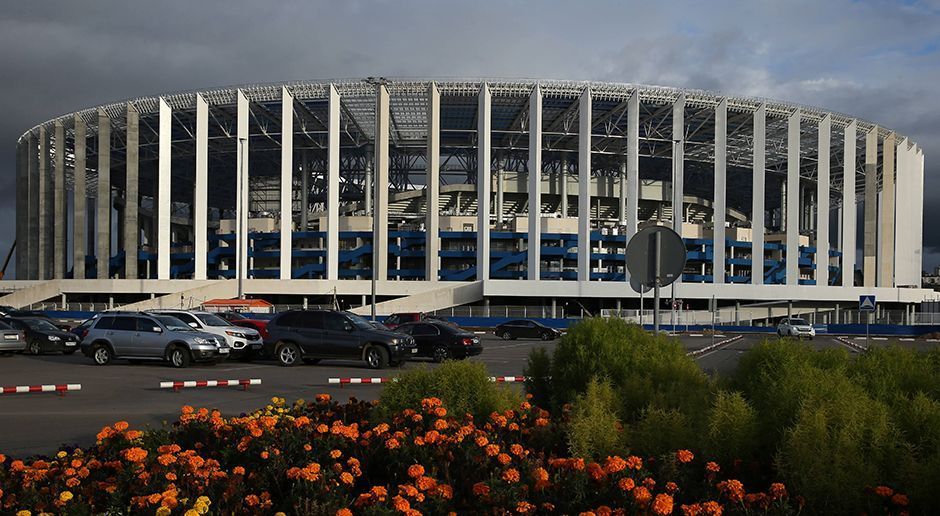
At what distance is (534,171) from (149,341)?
148ft

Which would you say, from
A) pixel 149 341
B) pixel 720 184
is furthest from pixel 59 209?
pixel 149 341

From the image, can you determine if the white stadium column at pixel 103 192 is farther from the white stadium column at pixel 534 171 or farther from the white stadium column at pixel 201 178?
the white stadium column at pixel 534 171

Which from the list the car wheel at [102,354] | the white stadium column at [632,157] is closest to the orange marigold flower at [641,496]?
the car wheel at [102,354]

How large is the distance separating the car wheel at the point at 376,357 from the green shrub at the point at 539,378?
12829 millimetres

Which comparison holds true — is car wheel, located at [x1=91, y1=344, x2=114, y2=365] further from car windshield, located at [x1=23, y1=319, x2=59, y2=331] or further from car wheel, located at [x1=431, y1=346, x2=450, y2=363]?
car wheel, located at [x1=431, y1=346, x2=450, y2=363]

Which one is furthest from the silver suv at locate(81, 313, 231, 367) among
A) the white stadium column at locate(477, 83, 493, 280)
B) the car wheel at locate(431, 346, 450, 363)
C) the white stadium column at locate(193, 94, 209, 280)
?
the white stadium column at locate(193, 94, 209, 280)

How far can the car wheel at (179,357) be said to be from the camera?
22.2m

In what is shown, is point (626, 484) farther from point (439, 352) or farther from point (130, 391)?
point (439, 352)

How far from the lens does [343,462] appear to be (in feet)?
21.8

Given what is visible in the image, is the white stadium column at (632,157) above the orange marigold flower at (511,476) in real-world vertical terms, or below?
above

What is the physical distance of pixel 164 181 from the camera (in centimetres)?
7062

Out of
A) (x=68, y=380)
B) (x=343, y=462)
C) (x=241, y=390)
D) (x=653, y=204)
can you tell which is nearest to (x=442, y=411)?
(x=343, y=462)

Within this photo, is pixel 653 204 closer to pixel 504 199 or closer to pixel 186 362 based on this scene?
pixel 504 199

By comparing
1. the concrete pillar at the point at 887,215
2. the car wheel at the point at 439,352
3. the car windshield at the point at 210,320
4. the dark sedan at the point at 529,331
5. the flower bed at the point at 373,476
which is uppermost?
the concrete pillar at the point at 887,215
